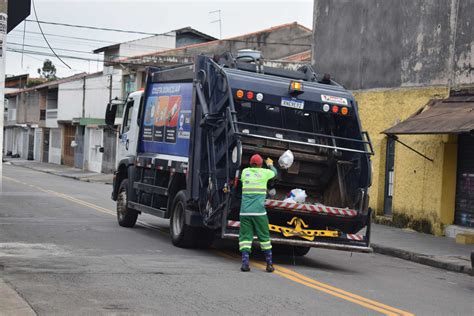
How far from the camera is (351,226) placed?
1223 centimetres

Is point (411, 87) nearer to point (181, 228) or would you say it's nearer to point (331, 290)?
point (181, 228)

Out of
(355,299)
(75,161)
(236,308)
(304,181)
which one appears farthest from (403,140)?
(75,161)

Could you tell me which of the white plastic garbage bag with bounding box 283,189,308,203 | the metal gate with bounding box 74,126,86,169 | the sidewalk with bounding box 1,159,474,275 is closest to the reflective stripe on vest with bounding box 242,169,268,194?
the white plastic garbage bag with bounding box 283,189,308,203

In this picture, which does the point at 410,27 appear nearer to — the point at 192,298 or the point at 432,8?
the point at 432,8

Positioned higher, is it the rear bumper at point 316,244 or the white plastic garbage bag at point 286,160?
the white plastic garbage bag at point 286,160

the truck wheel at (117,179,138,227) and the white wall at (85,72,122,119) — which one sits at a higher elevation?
the white wall at (85,72,122,119)

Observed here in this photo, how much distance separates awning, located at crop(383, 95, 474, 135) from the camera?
609 inches

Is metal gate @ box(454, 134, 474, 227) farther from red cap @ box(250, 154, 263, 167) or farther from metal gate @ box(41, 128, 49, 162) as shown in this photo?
metal gate @ box(41, 128, 49, 162)

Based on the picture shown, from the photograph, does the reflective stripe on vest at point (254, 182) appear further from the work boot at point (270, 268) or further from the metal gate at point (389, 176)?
the metal gate at point (389, 176)

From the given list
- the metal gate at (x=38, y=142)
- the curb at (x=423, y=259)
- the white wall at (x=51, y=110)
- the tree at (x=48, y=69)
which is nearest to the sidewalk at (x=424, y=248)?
the curb at (x=423, y=259)

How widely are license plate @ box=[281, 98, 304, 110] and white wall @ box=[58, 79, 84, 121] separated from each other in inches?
1695

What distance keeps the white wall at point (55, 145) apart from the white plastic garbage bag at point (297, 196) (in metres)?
50.3

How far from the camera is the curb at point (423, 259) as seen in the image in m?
13.5

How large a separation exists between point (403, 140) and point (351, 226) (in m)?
7.92
